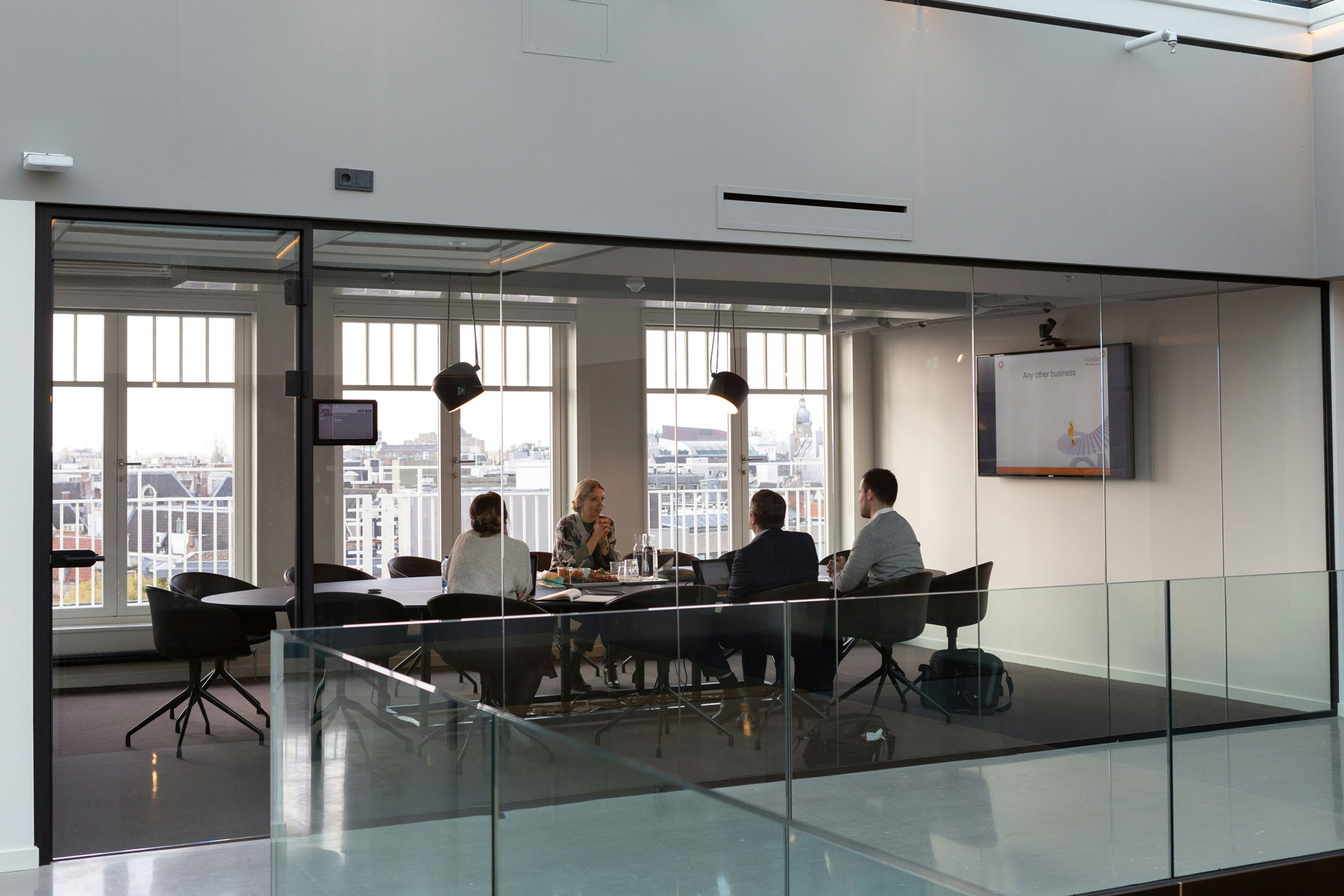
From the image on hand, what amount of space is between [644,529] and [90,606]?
7.88ft

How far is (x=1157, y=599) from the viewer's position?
15.5ft

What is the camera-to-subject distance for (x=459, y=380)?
17.1 ft

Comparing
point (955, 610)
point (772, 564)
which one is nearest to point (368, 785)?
point (955, 610)

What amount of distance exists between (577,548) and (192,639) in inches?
67.3

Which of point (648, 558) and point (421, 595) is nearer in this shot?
point (421, 595)

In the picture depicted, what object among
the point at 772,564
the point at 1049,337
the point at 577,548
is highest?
the point at 1049,337

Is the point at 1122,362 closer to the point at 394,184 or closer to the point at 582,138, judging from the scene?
the point at 582,138

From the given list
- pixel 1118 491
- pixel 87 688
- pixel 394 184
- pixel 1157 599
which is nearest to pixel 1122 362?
pixel 1118 491

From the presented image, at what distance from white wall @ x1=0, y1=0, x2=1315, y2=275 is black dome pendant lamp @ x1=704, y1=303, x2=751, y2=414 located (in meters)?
0.45

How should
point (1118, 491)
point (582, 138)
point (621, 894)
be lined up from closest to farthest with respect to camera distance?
point (621, 894)
point (582, 138)
point (1118, 491)

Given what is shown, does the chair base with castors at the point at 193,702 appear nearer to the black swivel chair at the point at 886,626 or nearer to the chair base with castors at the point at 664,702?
the chair base with castors at the point at 664,702

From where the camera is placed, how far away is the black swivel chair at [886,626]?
4.51 m

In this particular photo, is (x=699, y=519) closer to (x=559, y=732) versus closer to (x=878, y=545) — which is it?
(x=878, y=545)

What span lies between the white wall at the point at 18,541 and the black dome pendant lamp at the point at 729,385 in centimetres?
295
